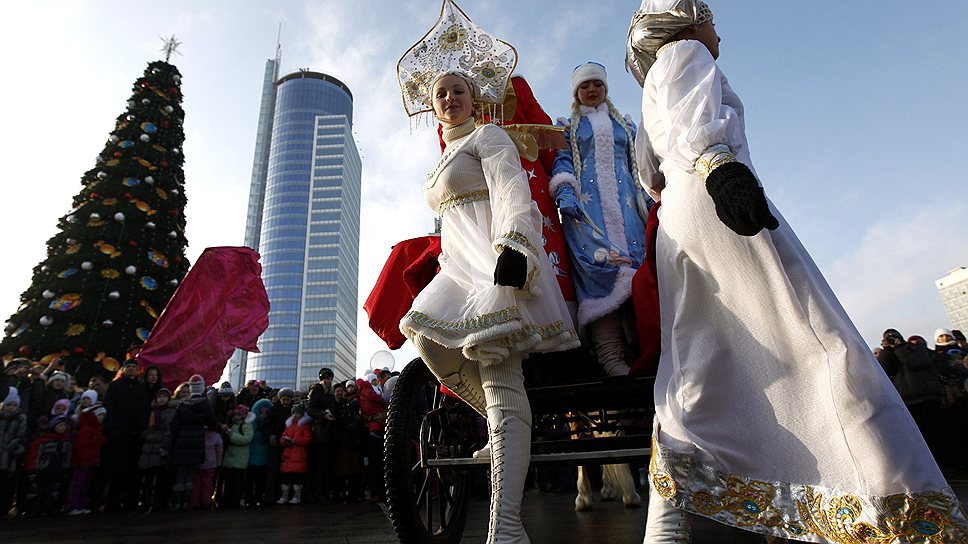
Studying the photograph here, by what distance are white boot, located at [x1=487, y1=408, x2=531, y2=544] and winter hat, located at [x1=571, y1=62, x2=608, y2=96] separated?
2424 mm

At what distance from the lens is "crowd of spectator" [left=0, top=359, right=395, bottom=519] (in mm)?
6023

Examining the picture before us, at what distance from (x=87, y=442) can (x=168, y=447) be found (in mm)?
873

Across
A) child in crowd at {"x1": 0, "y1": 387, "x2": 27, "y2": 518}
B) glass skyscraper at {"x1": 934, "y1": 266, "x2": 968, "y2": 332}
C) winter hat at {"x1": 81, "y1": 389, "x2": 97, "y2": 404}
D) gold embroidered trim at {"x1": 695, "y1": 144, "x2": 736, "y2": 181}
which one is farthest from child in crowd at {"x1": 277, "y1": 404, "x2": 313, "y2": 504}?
glass skyscraper at {"x1": 934, "y1": 266, "x2": 968, "y2": 332}

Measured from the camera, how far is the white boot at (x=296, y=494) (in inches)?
259

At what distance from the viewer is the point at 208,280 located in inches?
339

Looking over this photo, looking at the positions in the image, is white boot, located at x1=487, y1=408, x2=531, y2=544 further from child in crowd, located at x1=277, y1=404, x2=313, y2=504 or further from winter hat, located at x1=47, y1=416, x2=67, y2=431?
winter hat, located at x1=47, y1=416, x2=67, y2=431

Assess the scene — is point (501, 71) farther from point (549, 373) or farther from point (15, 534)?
point (15, 534)

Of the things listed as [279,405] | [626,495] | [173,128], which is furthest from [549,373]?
[173,128]

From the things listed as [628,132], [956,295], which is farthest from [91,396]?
[956,295]

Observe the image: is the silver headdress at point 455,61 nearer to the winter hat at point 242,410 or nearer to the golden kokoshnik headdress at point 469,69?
the golden kokoshnik headdress at point 469,69

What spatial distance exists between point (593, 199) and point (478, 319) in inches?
54.7

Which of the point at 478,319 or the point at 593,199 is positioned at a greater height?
the point at 593,199

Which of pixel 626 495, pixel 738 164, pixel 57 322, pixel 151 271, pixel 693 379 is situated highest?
pixel 151 271

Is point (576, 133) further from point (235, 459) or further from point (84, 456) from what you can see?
point (84, 456)
